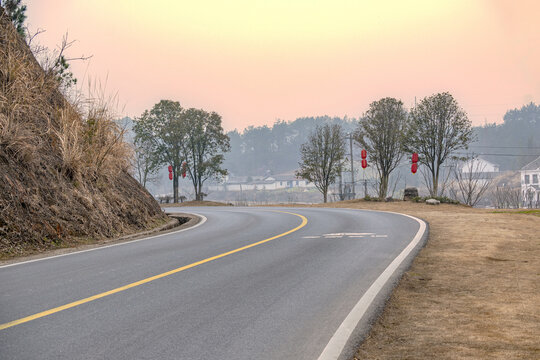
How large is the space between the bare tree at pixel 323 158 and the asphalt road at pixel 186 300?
37.9 metres

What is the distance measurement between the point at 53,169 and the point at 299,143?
520ft

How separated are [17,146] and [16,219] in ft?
6.67

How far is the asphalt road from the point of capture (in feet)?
12.8

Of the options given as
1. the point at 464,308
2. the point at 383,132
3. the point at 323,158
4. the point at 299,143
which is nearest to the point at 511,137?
the point at 299,143

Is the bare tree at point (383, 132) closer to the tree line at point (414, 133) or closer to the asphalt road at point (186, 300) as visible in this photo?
the tree line at point (414, 133)

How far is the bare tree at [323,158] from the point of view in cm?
4784

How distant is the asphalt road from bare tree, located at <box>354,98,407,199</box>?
92.8ft

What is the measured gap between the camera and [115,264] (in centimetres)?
772

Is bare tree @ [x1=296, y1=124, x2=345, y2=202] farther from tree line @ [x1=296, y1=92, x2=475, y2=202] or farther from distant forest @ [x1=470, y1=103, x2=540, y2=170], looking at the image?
distant forest @ [x1=470, y1=103, x2=540, y2=170]

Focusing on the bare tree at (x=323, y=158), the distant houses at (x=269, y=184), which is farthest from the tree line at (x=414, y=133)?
the distant houses at (x=269, y=184)

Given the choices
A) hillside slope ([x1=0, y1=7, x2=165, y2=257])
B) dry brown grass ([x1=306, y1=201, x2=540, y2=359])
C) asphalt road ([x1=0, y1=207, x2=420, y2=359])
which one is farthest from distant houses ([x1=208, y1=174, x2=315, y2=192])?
dry brown grass ([x1=306, y1=201, x2=540, y2=359])

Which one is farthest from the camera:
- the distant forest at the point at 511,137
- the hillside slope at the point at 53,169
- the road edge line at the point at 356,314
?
the distant forest at the point at 511,137

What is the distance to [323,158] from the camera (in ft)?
161

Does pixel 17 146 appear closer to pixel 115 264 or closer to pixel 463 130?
pixel 115 264
